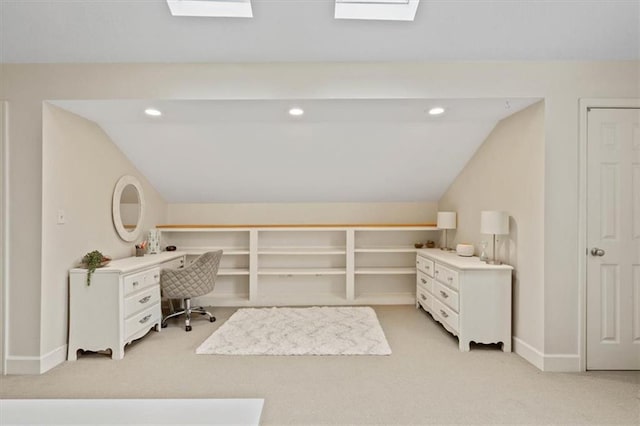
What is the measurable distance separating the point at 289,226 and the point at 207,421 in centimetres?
395

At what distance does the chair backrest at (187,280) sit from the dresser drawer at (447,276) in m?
2.73

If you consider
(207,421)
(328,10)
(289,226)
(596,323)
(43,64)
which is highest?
(328,10)

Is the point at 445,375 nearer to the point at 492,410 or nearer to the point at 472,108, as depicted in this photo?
the point at 492,410

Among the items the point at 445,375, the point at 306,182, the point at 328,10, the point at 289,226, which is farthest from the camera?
the point at 289,226

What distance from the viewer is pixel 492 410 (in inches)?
87.5

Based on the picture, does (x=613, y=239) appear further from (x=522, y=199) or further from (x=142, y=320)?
(x=142, y=320)

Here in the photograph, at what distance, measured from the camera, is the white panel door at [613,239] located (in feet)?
9.21

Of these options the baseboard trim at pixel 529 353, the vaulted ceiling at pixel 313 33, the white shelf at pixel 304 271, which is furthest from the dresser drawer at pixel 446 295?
the vaulted ceiling at pixel 313 33

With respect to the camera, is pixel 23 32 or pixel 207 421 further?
pixel 23 32

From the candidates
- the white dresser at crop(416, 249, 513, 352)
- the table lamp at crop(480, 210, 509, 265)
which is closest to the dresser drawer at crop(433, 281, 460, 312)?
the white dresser at crop(416, 249, 513, 352)

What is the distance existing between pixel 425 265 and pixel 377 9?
3.08 metres

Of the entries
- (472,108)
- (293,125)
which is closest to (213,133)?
(293,125)

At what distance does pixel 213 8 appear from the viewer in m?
2.46

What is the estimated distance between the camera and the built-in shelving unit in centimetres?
498
